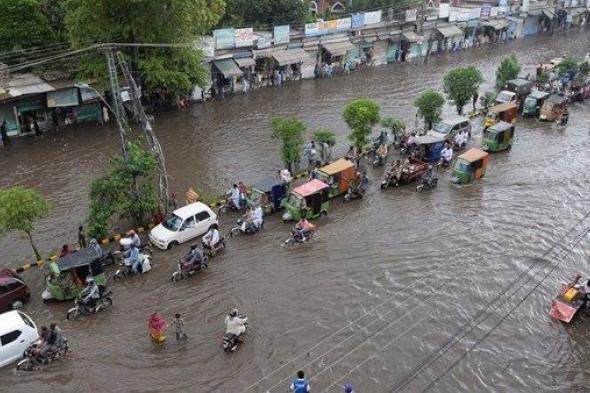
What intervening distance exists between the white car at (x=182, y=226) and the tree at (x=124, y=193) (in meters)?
1.23

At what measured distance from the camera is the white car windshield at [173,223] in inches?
854

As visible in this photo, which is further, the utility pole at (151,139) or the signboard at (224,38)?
the signboard at (224,38)

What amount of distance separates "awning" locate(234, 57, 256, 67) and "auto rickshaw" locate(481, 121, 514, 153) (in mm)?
19924

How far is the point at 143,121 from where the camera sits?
2309 centimetres

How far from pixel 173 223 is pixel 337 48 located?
A: 31052mm

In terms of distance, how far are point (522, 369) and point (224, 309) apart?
8908 mm

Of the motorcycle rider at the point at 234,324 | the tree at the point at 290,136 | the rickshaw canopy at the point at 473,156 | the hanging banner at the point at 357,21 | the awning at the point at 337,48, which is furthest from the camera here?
the hanging banner at the point at 357,21

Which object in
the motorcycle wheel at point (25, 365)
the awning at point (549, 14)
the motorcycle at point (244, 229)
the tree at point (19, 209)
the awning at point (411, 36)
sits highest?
the awning at point (549, 14)

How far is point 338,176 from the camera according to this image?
25016 millimetres

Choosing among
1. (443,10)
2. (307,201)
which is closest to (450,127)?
(307,201)

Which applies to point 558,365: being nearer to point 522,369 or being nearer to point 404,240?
point 522,369

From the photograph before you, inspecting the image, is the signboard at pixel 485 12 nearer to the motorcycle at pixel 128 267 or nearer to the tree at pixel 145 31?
the tree at pixel 145 31

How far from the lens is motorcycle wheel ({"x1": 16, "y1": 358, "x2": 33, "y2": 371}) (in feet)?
50.9

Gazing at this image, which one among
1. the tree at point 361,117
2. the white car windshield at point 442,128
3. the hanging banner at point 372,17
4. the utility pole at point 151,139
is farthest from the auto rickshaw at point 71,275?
the hanging banner at point 372,17
